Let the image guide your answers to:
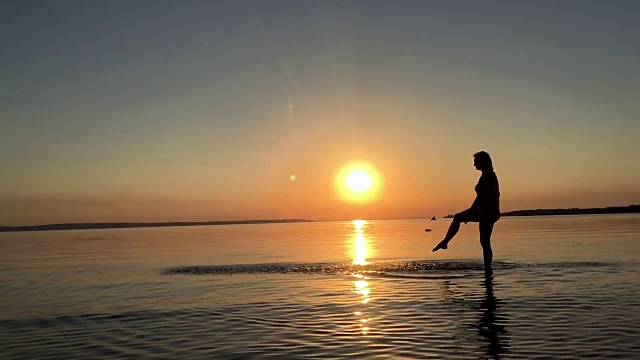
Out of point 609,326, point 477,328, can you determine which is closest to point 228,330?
point 477,328

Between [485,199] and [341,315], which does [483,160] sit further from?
[341,315]

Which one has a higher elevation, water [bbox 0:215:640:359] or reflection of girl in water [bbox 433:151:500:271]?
reflection of girl in water [bbox 433:151:500:271]

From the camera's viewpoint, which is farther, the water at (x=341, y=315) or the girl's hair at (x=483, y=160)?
the girl's hair at (x=483, y=160)

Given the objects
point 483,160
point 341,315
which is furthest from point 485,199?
point 341,315

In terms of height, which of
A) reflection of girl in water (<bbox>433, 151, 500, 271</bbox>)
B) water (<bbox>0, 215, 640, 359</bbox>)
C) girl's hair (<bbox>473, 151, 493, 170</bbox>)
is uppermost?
girl's hair (<bbox>473, 151, 493, 170</bbox>)

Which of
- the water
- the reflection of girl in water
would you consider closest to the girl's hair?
the reflection of girl in water

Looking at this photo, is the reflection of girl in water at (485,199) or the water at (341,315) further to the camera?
the reflection of girl in water at (485,199)

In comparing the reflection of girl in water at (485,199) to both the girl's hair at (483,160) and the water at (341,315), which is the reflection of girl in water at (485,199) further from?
the water at (341,315)

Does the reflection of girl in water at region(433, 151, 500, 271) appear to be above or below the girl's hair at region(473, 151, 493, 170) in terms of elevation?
below

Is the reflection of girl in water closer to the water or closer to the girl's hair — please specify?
the girl's hair

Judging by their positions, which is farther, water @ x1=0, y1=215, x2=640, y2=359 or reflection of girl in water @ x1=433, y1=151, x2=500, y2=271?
reflection of girl in water @ x1=433, y1=151, x2=500, y2=271

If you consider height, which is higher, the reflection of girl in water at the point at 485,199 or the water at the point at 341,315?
the reflection of girl in water at the point at 485,199

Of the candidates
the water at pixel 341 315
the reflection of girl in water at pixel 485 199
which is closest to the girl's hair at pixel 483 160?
the reflection of girl in water at pixel 485 199

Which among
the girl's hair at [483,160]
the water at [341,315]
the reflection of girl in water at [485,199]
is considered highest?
the girl's hair at [483,160]
